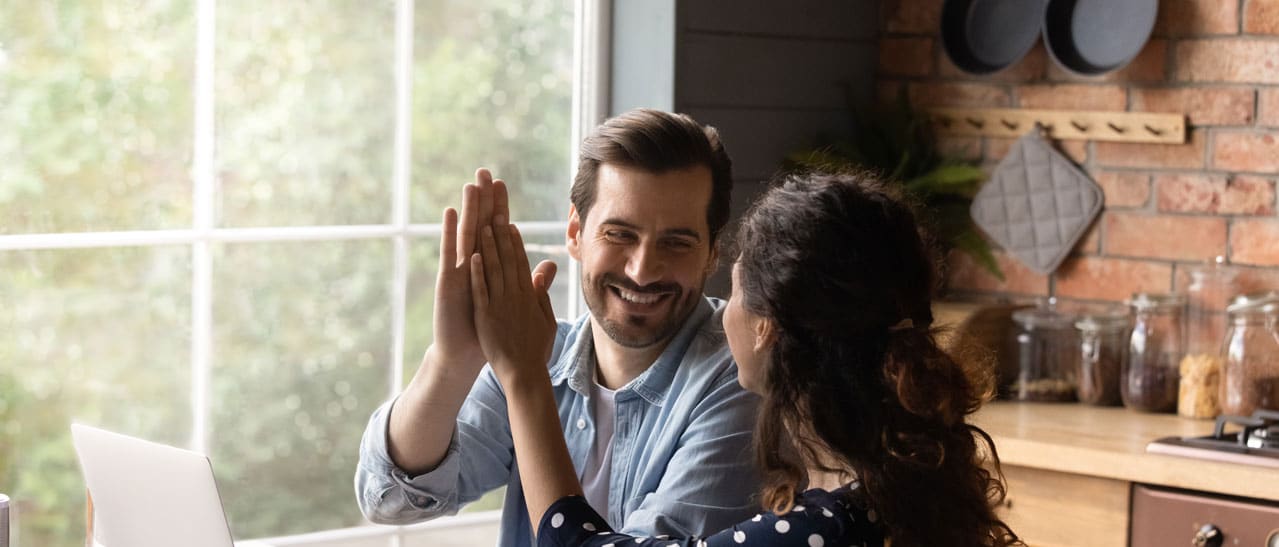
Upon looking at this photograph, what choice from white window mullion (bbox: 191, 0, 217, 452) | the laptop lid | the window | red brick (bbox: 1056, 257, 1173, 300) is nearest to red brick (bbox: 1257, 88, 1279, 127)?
red brick (bbox: 1056, 257, 1173, 300)

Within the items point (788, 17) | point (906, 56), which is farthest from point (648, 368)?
point (906, 56)

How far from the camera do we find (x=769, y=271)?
1.58 metres

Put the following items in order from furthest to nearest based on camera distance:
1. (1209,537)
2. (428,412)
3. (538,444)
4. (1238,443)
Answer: (1238,443) < (1209,537) < (428,412) < (538,444)

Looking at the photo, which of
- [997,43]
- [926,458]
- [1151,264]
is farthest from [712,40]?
[926,458]

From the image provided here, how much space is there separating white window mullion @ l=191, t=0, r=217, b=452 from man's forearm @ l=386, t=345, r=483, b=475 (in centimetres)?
90

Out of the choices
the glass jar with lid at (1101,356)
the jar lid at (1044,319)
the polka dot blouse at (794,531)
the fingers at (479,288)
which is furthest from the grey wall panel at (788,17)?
the polka dot blouse at (794,531)

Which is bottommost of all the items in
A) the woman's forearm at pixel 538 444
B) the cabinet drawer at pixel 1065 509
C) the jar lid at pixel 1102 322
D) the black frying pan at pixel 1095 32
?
the cabinet drawer at pixel 1065 509

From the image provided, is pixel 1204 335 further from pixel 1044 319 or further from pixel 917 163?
pixel 917 163

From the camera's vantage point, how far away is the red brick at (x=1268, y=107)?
3.09 metres

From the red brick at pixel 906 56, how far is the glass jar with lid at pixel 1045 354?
2.19 feet

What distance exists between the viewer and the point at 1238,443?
2.65 meters

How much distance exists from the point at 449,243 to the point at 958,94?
2.05m

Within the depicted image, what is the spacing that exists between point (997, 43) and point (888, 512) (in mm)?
2121

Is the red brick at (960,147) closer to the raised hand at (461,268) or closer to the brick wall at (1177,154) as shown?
the brick wall at (1177,154)
